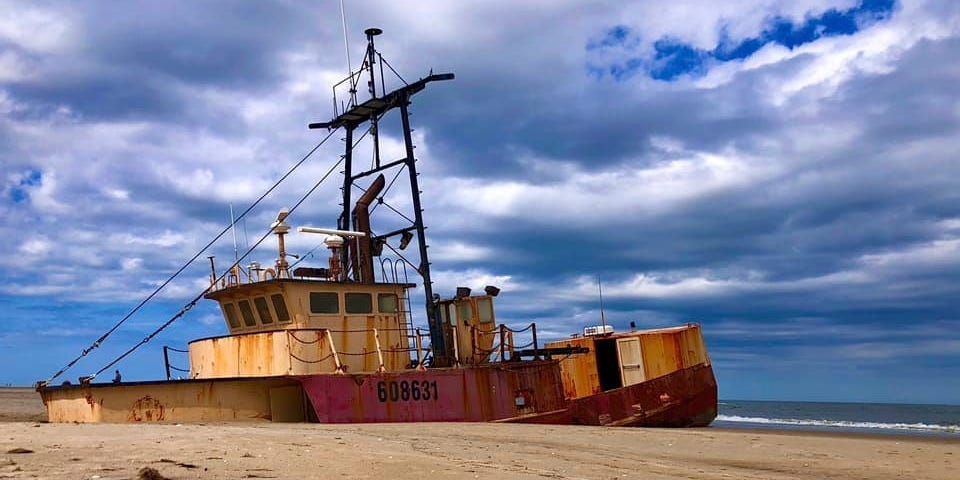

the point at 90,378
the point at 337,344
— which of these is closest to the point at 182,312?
the point at 90,378

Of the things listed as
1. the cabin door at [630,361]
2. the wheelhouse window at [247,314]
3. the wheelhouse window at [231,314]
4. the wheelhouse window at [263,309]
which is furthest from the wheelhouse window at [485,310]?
the wheelhouse window at [231,314]

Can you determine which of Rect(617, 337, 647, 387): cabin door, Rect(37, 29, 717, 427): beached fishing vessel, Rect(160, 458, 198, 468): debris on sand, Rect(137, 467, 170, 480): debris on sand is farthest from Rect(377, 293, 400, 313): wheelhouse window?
Rect(137, 467, 170, 480): debris on sand

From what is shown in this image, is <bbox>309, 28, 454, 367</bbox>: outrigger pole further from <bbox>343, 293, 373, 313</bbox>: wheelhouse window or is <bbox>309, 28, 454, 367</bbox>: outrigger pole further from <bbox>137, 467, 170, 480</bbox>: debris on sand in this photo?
<bbox>137, 467, 170, 480</bbox>: debris on sand

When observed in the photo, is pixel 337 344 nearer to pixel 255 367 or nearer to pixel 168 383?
pixel 255 367

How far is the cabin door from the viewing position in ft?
68.9

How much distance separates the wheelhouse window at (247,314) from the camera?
16.5m

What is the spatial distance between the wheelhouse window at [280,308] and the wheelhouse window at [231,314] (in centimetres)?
143

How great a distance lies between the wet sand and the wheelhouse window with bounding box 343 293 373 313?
3.22 meters

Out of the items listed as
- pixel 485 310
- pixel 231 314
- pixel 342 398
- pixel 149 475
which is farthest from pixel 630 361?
pixel 149 475

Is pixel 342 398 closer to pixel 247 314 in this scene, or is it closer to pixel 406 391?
pixel 406 391

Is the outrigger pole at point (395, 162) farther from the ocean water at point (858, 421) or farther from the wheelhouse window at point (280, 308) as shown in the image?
the ocean water at point (858, 421)

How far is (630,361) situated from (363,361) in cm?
788

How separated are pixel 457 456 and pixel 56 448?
153 inches

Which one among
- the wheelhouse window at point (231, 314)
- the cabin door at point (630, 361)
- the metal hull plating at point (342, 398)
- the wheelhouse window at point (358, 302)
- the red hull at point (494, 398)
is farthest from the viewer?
the cabin door at point (630, 361)
